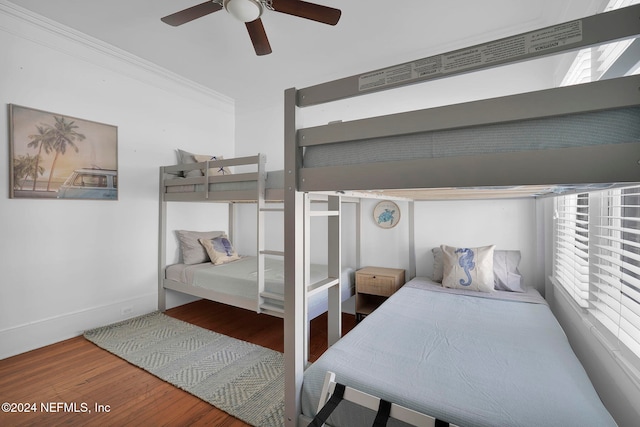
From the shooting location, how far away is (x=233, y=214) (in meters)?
4.22

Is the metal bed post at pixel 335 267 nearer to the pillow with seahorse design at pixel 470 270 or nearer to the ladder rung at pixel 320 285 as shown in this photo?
the ladder rung at pixel 320 285

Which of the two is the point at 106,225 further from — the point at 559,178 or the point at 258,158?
→ the point at 559,178

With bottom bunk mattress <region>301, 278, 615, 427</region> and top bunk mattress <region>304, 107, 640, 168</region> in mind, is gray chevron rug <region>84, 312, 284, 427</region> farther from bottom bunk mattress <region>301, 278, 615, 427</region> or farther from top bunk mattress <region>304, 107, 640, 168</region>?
top bunk mattress <region>304, 107, 640, 168</region>

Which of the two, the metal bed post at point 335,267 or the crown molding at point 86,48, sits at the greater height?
the crown molding at point 86,48

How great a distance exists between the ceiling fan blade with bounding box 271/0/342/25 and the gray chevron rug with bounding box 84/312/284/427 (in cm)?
245

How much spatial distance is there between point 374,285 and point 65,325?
290 centimetres

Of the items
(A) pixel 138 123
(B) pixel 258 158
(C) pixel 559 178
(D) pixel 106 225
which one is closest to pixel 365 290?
(B) pixel 258 158

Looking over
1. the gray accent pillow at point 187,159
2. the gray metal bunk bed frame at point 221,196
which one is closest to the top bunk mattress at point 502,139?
the gray metal bunk bed frame at point 221,196

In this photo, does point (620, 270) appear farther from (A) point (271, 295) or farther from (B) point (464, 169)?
(A) point (271, 295)

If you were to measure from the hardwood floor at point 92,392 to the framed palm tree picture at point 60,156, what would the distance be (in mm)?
1360

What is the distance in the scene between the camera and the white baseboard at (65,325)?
7.48ft

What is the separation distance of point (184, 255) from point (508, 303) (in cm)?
326

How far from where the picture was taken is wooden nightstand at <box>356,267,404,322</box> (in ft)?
9.27

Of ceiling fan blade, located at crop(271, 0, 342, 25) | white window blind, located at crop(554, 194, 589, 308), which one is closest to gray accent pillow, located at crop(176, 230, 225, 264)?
ceiling fan blade, located at crop(271, 0, 342, 25)
